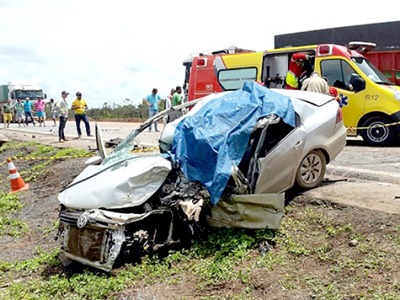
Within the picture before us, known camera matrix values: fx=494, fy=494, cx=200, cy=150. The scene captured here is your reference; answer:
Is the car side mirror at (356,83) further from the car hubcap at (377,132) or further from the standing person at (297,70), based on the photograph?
the standing person at (297,70)

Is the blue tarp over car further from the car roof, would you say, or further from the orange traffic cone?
the orange traffic cone

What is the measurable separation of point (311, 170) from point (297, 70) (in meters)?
6.39

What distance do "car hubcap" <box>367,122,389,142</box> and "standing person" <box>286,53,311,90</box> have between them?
6.48ft

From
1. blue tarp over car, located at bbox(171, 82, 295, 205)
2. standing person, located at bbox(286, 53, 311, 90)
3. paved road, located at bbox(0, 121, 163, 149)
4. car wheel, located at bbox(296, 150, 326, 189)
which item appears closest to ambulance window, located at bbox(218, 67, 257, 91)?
standing person, located at bbox(286, 53, 311, 90)

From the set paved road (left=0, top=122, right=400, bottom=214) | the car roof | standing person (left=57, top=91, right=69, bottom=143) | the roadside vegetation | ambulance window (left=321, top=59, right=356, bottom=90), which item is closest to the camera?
the roadside vegetation

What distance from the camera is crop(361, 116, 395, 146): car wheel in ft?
37.9

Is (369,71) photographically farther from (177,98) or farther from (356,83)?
(177,98)

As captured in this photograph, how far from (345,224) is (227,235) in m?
1.25

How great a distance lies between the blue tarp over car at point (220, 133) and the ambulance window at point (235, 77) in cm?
783

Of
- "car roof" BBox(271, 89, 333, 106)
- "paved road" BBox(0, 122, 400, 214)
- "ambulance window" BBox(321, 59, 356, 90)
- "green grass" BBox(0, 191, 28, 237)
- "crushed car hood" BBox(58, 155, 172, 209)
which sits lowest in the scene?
"green grass" BBox(0, 191, 28, 237)

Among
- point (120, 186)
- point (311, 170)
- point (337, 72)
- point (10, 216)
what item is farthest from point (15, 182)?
point (337, 72)

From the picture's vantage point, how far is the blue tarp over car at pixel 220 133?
518 cm

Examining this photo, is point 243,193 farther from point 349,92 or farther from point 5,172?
point 5,172

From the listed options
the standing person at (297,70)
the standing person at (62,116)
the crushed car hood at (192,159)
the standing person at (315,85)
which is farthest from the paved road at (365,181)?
the standing person at (62,116)
